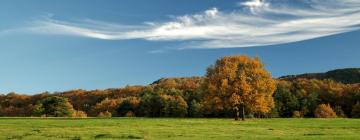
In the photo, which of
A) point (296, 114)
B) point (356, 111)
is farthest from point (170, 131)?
point (356, 111)

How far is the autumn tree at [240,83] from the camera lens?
85.9m

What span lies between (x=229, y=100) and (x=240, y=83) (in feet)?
11.2

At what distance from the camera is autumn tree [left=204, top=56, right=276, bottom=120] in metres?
85.9

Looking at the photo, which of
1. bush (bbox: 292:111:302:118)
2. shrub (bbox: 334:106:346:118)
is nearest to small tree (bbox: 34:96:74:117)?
bush (bbox: 292:111:302:118)

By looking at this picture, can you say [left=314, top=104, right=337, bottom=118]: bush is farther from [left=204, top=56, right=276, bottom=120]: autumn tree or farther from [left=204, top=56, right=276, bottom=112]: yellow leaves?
[left=204, top=56, right=276, bottom=112]: yellow leaves

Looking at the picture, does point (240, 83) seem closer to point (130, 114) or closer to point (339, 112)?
point (130, 114)

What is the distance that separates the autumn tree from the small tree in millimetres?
52968

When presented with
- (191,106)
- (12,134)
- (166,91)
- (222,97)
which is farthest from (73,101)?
(12,134)

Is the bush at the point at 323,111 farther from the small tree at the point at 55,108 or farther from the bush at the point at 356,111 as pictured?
the small tree at the point at 55,108

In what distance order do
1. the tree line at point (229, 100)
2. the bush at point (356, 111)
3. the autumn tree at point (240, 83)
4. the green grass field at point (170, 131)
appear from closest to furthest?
the green grass field at point (170, 131) → the autumn tree at point (240, 83) → the tree line at point (229, 100) → the bush at point (356, 111)

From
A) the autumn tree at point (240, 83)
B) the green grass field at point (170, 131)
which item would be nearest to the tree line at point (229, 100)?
the autumn tree at point (240, 83)

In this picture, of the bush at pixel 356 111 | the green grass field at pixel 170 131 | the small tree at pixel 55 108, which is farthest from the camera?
the bush at pixel 356 111

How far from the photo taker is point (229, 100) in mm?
86125

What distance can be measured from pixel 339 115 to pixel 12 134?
353 ft
